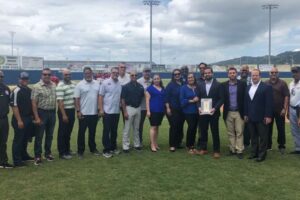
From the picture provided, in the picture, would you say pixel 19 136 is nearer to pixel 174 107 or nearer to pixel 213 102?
pixel 174 107

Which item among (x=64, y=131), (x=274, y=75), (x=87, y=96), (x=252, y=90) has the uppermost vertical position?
(x=274, y=75)

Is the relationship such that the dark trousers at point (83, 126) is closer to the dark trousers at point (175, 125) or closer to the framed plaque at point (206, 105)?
the dark trousers at point (175, 125)

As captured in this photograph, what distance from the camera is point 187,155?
355 inches

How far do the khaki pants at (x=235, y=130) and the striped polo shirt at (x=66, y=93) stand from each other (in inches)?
143

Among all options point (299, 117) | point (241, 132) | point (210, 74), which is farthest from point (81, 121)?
point (299, 117)

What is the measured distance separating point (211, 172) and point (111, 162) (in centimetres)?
227

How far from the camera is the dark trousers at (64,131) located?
8727 millimetres

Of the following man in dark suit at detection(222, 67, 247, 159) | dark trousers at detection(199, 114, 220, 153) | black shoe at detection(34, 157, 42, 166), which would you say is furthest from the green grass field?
man in dark suit at detection(222, 67, 247, 159)

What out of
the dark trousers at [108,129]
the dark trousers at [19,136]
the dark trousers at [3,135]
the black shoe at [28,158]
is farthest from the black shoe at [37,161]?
the dark trousers at [108,129]

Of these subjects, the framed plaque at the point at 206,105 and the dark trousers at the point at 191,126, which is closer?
the framed plaque at the point at 206,105

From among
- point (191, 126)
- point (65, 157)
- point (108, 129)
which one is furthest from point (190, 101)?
point (65, 157)

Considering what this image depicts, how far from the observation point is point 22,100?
8.04 meters

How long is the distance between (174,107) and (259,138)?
214 centimetres

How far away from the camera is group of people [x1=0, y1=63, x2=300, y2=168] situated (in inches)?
321
